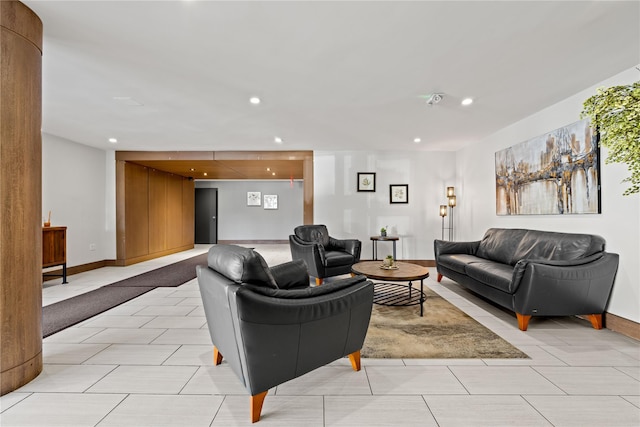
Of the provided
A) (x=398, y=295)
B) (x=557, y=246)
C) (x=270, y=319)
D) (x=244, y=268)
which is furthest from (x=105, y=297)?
(x=557, y=246)

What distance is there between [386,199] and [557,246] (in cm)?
330

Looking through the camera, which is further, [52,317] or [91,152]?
[91,152]

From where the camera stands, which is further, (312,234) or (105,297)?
(312,234)

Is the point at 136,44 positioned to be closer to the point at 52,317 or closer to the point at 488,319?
the point at 52,317

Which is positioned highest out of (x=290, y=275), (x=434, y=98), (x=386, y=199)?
(x=434, y=98)

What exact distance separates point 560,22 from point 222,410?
346cm

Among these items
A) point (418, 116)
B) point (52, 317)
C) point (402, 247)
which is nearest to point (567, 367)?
point (418, 116)

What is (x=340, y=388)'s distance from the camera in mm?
1877

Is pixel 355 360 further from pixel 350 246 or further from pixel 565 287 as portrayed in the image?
pixel 350 246

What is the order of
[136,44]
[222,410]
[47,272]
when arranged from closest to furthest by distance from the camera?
[222,410] < [136,44] < [47,272]

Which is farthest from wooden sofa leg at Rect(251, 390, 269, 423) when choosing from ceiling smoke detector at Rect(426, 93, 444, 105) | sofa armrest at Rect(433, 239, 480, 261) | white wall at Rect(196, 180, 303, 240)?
white wall at Rect(196, 180, 303, 240)

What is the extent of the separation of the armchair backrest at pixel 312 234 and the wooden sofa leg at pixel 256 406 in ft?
11.7

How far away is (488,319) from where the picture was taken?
3.11m

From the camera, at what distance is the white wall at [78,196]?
16.3ft
